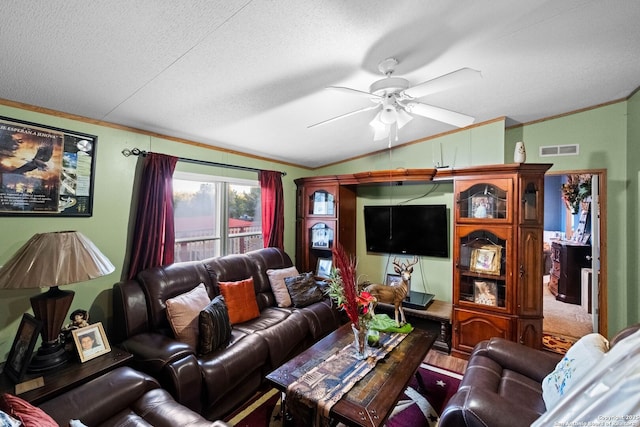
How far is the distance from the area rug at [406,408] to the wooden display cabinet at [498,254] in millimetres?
733

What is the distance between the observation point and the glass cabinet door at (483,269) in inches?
118

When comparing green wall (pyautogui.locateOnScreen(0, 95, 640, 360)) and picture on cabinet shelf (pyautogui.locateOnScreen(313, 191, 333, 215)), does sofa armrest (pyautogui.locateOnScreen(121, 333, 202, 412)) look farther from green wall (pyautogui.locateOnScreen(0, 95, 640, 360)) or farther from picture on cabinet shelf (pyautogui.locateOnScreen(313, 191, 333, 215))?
picture on cabinet shelf (pyautogui.locateOnScreen(313, 191, 333, 215))

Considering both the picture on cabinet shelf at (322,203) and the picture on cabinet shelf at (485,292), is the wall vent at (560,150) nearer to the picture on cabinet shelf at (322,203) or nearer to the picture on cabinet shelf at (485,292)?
the picture on cabinet shelf at (485,292)

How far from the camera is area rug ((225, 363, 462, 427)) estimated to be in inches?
81.9

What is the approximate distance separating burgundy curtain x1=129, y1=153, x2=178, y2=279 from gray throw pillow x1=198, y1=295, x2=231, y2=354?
0.80m

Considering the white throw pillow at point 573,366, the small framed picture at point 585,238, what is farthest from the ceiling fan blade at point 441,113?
the small framed picture at point 585,238

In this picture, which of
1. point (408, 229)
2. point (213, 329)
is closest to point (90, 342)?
point (213, 329)

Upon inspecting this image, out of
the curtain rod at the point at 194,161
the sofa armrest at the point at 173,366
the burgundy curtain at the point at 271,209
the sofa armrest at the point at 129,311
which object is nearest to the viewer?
the sofa armrest at the point at 173,366

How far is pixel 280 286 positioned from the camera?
3332mm

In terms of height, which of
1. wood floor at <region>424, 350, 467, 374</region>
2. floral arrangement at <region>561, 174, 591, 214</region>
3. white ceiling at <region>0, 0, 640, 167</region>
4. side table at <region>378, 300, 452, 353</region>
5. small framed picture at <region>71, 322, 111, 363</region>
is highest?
white ceiling at <region>0, 0, 640, 167</region>

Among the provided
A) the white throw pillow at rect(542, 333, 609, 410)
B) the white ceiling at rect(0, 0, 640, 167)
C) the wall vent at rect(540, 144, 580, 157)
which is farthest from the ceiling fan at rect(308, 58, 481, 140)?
the wall vent at rect(540, 144, 580, 157)

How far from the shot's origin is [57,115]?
2.14m

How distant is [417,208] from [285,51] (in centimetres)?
272

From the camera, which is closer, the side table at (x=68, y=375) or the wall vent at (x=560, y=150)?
the side table at (x=68, y=375)
